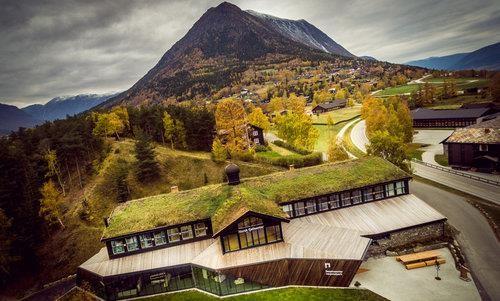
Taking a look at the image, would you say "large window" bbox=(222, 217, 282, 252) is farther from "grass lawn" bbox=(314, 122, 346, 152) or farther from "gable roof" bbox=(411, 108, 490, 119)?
"gable roof" bbox=(411, 108, 490, 119)

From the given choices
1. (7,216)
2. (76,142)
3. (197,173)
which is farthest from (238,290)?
(76,142)

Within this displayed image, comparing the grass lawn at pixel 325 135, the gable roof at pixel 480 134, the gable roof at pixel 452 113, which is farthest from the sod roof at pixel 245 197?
the gable roof at pixel 452 113

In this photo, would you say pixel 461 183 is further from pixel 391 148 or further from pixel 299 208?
pixel 299 208

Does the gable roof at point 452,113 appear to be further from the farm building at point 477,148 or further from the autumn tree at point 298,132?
the autumn tree at point 298,132

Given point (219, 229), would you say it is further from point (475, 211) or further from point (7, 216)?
point (7, 216)

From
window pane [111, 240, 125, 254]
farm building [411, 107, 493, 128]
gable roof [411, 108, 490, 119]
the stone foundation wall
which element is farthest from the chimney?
gable roof [411, 108, 490, 119]

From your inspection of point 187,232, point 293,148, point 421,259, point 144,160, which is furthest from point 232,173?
point 293,148
